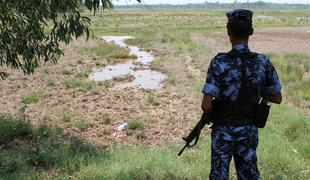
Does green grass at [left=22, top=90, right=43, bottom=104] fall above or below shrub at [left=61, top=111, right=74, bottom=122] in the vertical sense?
below

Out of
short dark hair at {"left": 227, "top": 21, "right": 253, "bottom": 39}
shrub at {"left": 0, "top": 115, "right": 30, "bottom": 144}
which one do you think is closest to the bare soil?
shrub at {"left": 0, "top": 115, "right": 30, "bottom": 144}

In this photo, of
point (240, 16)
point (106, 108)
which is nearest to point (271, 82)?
point (240, 16)

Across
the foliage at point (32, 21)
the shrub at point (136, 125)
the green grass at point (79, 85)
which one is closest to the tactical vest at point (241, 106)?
the foliage at point (32, 21)

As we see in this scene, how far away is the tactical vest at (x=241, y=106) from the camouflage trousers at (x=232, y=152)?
12cm

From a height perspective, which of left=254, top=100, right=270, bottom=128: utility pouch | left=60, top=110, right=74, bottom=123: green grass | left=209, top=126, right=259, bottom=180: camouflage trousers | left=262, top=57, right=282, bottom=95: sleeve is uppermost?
left=262, top=57, right=282, bottom=95: sleeve

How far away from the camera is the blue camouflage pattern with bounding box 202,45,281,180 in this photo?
371 centimetres

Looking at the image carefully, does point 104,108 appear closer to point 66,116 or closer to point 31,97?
point 66,116

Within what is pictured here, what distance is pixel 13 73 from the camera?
1780 centimetres

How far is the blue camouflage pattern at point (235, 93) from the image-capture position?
12.2ft

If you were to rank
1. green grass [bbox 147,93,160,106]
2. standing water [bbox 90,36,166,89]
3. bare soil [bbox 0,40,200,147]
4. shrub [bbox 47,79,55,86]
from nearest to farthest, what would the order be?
bare soil [bbox 0,40,200,147], green grass [bbox 147,93,160,106], shrub [bbox 47,79,55,86], standing water [bbox 90,36,166,89]

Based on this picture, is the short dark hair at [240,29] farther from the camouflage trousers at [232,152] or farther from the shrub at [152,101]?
the shrub at [152,101]

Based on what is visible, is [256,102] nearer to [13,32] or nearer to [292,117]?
[13,32]

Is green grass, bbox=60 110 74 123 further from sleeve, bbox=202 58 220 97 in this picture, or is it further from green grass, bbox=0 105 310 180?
sleeve, bbox=202 58 220 97

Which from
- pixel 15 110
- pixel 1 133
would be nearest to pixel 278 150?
pixel 1 133
